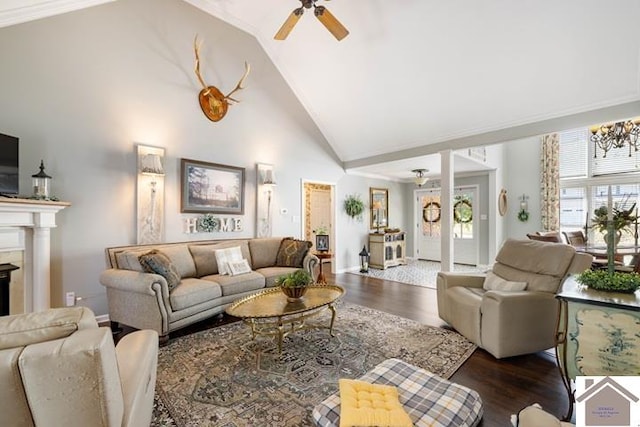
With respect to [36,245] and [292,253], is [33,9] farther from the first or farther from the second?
[292,253]

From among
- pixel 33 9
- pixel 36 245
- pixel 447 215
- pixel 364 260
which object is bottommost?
pixel 364 260

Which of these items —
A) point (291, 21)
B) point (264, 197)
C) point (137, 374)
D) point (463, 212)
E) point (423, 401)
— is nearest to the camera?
point (137, 374)

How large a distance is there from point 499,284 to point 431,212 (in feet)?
17.4

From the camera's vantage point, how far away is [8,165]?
2.79 meters

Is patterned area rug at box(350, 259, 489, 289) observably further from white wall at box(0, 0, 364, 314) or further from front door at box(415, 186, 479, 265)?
white wall at box(0, 0, 364, 314)

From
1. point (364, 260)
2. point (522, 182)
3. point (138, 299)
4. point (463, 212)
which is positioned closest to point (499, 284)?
point (138, 299)

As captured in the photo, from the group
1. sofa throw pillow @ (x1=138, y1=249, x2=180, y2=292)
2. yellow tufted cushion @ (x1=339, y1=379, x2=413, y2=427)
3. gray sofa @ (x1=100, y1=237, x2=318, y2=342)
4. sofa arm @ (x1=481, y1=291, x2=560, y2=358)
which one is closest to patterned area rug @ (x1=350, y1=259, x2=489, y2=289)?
gray sofa @ (x1=100, y1=237, x2=318, y2=342)

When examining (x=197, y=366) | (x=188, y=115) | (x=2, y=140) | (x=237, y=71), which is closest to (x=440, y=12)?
(x=237, y=71)

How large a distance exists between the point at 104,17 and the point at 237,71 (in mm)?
1808

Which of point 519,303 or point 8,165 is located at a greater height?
A: point 8,165

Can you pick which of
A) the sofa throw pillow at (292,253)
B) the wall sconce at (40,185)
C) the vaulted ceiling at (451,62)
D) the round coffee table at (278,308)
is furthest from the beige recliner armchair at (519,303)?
the wall sconce at (40,185)

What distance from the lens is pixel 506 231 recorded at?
752 cm

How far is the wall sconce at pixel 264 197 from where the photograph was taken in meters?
5.15

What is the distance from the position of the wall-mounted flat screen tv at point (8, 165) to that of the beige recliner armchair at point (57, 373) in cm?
268
